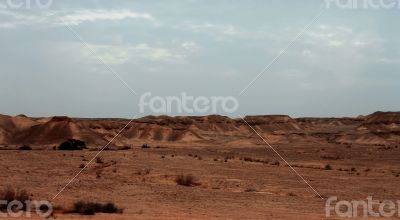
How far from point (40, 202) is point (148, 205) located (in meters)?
3.19

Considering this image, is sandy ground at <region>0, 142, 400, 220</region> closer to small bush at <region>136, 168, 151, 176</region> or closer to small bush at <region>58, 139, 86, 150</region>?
small bush at <region>136, 168, 151, 176</region>

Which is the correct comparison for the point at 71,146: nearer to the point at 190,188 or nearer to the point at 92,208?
the point at 190,188

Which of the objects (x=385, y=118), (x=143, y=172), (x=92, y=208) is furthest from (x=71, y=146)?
(x=385, y=118)

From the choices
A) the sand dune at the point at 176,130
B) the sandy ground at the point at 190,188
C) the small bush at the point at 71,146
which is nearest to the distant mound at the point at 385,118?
the sand dune at the point at 176,130

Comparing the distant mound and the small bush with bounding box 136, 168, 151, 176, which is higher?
the distant mound

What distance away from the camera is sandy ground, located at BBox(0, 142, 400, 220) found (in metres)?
16.6

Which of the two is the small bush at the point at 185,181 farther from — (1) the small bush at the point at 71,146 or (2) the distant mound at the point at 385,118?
(2) the distant mound at the point at 385,118

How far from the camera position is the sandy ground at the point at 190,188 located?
655 inches

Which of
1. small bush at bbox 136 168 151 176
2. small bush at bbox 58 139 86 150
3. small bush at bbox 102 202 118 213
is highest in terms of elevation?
small bush at bbox 58 139 86 150

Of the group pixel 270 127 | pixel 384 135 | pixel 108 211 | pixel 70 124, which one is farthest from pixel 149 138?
pixel 108 211

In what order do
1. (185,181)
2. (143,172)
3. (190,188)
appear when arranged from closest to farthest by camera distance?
(190,188) → (185,181) → (143,172)

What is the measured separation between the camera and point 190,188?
23.0 m

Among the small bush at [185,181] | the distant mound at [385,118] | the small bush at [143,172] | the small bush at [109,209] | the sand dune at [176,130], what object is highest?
the distant mound at [385,118]

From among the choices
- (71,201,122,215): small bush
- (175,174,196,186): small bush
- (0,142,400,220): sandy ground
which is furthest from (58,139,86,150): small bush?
(71,201,122,215): small bush
